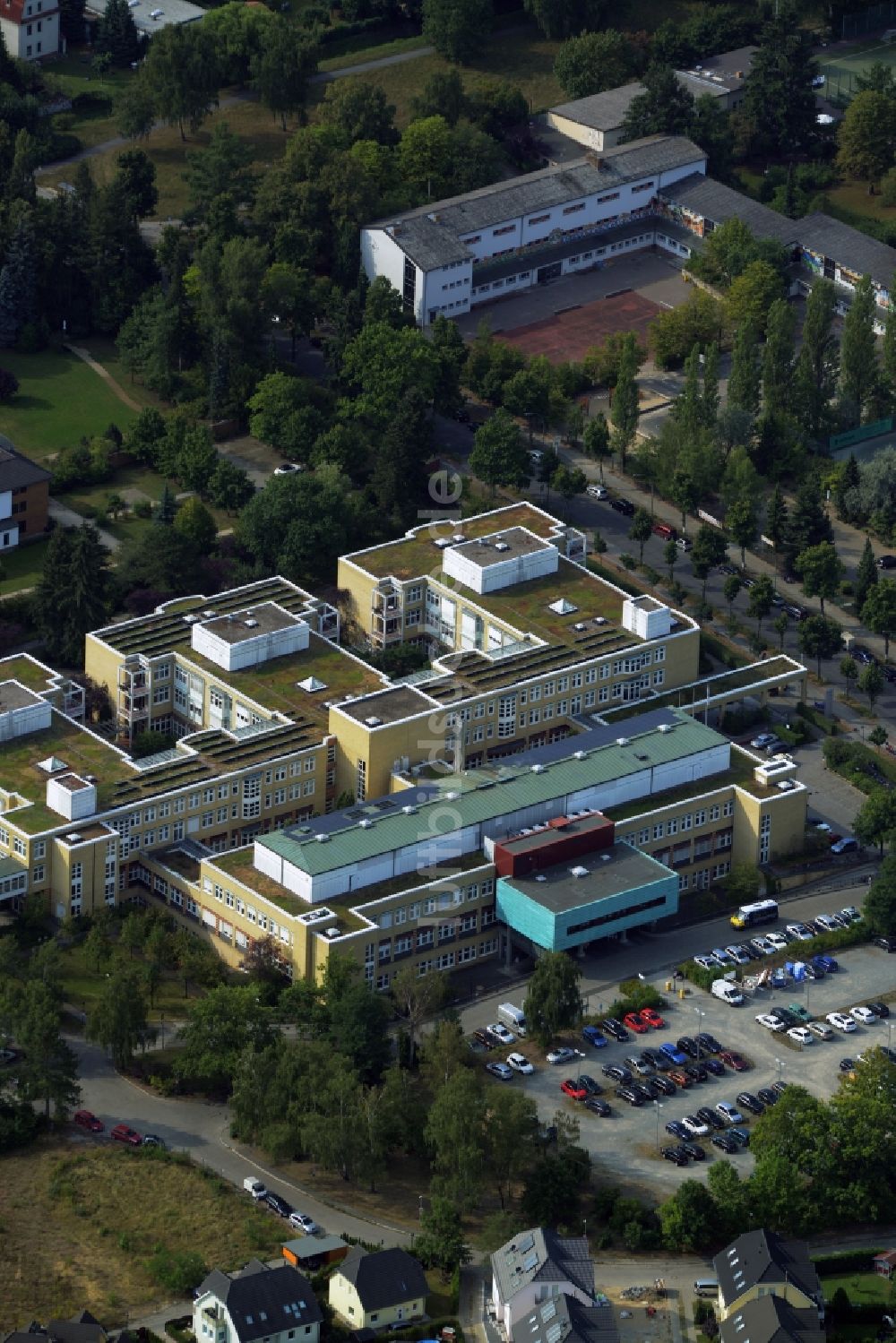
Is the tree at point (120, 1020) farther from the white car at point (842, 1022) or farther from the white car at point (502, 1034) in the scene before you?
the white car at point (842, 1022)

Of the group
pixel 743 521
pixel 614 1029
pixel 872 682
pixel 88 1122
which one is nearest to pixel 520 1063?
pixel 614 1029

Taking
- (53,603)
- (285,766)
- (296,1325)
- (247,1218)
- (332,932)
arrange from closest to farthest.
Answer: (296,1325) < (247,1218) < (332,932) < (285,766) < (53,603)

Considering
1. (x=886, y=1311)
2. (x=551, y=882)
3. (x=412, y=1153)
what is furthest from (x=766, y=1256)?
(x=551, y=882)

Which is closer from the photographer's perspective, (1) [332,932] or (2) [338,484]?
(1) [332,932]

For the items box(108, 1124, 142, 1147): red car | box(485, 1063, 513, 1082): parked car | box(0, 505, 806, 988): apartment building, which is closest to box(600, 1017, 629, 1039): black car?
box(0, 505, 806, 988): apartment building

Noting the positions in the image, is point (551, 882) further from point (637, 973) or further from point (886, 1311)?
point (886, 1311)

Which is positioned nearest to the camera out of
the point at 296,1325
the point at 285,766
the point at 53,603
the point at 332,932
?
the point at 296,1325

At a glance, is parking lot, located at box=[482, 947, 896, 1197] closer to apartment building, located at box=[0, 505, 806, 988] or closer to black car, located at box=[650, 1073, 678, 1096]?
black car, located at box=[650, 1073, 678, 1096]
